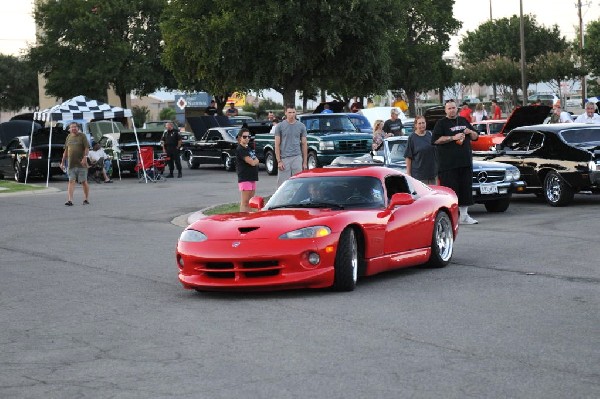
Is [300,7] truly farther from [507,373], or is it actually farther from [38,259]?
[507,373]

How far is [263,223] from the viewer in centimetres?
1155

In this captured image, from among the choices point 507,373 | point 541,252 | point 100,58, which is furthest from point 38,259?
point 100,58

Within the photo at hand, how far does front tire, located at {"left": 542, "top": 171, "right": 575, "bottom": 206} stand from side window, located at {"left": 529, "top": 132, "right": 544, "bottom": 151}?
698 mm

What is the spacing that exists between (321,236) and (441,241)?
2.73m

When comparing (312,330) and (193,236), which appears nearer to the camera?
(312,330)

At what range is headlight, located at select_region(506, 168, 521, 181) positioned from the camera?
70.0 ft

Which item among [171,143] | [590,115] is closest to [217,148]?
[171,143]

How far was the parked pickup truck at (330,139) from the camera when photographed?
3369cm

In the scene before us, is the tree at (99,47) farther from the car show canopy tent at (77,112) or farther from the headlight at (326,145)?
the headlight at (326,145)

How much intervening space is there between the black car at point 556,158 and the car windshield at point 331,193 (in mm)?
9656

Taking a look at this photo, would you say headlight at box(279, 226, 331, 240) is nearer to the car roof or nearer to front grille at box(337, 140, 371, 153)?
the car roof

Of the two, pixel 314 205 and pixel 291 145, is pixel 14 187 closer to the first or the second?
pixel 291 145

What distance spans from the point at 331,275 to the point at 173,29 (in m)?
32.8

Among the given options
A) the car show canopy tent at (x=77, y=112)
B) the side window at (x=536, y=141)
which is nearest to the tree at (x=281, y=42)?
the car show canopy tent at (x=77, y=112)
